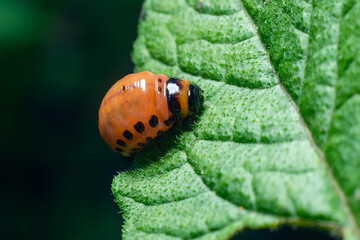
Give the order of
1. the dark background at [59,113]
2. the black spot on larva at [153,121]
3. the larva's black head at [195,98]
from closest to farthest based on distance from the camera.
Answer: the larva's black head at [195,98] → the black spot on larva at [153,121] → the dark background at [59,113]

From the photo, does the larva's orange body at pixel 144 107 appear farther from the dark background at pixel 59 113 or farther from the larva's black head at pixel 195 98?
the dark background at pixel 59 113

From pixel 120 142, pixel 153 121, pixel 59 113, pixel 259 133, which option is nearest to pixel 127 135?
pixel 120 142

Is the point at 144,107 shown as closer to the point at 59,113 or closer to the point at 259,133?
the point at 259,133

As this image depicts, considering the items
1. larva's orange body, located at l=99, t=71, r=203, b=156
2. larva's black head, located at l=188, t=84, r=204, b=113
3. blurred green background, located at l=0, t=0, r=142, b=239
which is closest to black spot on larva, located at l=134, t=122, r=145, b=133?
larva's orange body, located at l=99, t=71, r=203, b=156

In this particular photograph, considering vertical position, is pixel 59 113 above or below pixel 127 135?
below

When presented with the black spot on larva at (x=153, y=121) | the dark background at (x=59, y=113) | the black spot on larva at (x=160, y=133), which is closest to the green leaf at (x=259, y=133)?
the black spot on larva at (x=160, y=133)

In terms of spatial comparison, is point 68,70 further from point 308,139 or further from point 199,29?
point 308,139

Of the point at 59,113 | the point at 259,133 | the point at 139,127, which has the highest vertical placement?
the point at 259,133

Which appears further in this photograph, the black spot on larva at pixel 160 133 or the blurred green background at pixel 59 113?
the blurred green background at pixel 59 113
